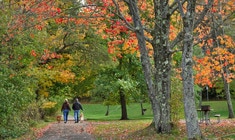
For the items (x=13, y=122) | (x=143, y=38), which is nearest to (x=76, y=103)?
(x=13, y=122)

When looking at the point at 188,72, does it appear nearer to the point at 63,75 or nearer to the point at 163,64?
the point at 163,64

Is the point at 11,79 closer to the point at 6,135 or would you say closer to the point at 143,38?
the point at 6,135

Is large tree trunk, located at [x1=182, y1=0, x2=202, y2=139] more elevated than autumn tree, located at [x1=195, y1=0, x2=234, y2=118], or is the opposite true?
autumn tree, located at [x1=195, y1=0, x2=234, y2=118]

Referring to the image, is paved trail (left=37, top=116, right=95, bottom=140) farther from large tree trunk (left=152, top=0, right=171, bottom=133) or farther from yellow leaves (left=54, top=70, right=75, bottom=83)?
yellow leaves (left=54, top=70, right=75, bottom=83)

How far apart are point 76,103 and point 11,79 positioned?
1046 cm

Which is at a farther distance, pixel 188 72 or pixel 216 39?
pixel 216 39

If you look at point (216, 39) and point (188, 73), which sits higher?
point (216, 39)

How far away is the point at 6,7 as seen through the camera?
15.6m

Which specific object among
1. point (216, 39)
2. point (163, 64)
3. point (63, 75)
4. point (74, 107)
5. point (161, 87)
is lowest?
point (74, 107)

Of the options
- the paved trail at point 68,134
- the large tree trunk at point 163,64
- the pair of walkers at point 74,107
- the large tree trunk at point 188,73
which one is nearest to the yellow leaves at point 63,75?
the pair of walkers at point 74,107

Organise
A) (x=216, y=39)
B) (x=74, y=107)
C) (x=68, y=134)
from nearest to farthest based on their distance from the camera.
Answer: (x=68, y=134), (x=216, y=39), (x=74, y=107)

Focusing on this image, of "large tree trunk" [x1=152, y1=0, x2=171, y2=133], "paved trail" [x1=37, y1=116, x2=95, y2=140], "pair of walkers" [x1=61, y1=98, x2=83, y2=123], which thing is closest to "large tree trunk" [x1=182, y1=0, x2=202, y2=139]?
"large tree trunk" [x1=152, y1=0, x2=171, y2=133]

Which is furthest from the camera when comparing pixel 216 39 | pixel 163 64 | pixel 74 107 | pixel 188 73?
pixel 74 107

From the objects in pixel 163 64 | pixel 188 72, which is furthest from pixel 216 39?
pixel 188 72
